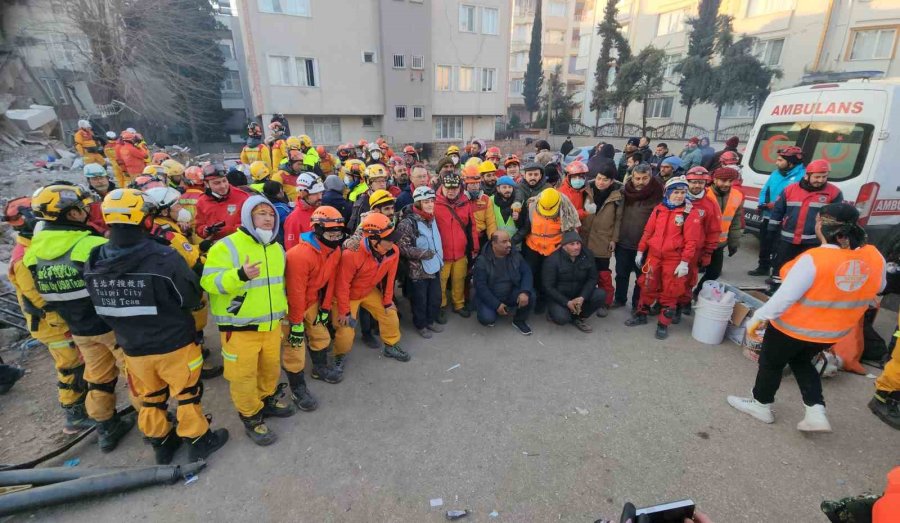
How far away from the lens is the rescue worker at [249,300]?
292 centimetres

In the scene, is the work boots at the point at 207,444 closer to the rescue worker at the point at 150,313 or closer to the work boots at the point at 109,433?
the rescue worker at the point at 150,313

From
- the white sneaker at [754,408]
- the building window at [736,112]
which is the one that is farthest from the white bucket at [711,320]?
the building window at [736,112]

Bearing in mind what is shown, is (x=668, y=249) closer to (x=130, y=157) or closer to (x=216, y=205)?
(x=216, y=205)

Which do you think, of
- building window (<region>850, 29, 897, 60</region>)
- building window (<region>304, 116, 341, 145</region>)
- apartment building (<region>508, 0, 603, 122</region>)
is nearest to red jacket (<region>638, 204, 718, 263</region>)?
building window (<region>304, 116, 341, 145</region>)

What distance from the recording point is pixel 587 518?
8.71 ft

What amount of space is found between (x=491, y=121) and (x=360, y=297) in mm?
23451

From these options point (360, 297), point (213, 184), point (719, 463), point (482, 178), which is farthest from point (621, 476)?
point (213, 184)

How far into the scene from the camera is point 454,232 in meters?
5.11

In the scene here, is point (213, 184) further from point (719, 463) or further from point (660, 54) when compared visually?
point (660, 54)

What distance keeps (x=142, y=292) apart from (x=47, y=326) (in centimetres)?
139

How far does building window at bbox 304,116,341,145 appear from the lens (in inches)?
816

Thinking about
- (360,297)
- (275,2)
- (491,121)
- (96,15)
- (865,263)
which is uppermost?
(275,2)

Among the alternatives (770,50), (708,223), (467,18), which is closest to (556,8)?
(467,18)

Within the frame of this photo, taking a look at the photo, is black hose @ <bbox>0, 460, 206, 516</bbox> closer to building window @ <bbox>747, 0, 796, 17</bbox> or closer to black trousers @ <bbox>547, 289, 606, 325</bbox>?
black trousers @ <bbox>547, 289, 606, 325</bbox>
